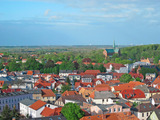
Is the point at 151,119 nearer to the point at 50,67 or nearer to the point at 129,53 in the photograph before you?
the point at 50,67

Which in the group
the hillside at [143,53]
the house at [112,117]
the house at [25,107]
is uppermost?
the hillside at [143,53]

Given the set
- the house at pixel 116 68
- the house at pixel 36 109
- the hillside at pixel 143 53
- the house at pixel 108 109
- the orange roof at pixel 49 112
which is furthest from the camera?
the hillside at pixel 143 53

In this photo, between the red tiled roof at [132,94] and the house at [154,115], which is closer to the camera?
the house at [154,115]

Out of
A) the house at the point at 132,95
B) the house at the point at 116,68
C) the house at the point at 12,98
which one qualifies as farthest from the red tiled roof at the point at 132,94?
the house at the point at 116,68

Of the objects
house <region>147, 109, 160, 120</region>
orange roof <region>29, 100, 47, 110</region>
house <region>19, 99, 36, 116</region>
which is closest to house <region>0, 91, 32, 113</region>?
house <region>19, 99, 36, 116</region>

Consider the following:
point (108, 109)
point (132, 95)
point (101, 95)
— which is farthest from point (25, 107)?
point (132, 95)

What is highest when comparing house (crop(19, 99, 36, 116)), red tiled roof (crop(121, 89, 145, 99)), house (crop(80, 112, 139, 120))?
house (crop(80, 112, 139, 120))

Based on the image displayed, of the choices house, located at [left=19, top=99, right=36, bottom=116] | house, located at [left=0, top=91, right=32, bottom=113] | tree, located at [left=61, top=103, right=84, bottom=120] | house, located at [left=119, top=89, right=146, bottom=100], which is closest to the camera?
tree, located at [left=61, top=103, right=84, bottom=120]

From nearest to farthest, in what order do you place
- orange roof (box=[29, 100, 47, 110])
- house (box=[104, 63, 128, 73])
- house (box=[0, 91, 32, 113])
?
orange roof (box=[29, 100, 47, 110]), house (box=[0, 91, 32, 113]), house (box=[104, 63, 128, 73])

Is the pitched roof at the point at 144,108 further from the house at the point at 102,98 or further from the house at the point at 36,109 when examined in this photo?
the house at the point at 36,109

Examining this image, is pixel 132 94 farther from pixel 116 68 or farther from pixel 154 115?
pixel 116 68

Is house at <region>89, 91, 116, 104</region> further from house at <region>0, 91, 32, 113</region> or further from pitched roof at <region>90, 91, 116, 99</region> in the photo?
house at <region>0, 91, 32, 113</region>
